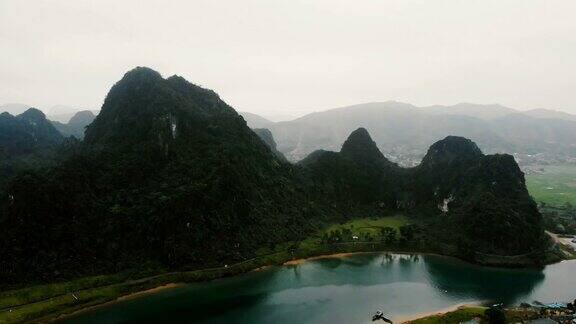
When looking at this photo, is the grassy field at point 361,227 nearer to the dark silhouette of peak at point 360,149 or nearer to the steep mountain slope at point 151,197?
the steep mountain slope at point 151,197

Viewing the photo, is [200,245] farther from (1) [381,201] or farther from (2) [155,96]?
(1) [381,201]

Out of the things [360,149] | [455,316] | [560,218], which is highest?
[360,149]

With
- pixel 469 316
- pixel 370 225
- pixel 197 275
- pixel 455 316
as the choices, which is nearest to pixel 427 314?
pixel 455 316

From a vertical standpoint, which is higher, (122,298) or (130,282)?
(130,282)

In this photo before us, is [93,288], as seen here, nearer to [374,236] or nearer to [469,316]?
[469,316]

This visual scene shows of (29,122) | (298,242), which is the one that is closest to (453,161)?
(298,242)

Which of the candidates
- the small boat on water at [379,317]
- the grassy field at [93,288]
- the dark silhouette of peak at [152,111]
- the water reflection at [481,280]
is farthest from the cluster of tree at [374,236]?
the dark silhouette of peak at [152,111]

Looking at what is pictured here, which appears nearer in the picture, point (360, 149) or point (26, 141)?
point (26, 141)

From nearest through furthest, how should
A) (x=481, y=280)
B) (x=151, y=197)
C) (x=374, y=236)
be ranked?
(x=481, y=280) → (x=151, y=197) → (x=374, y=236)
